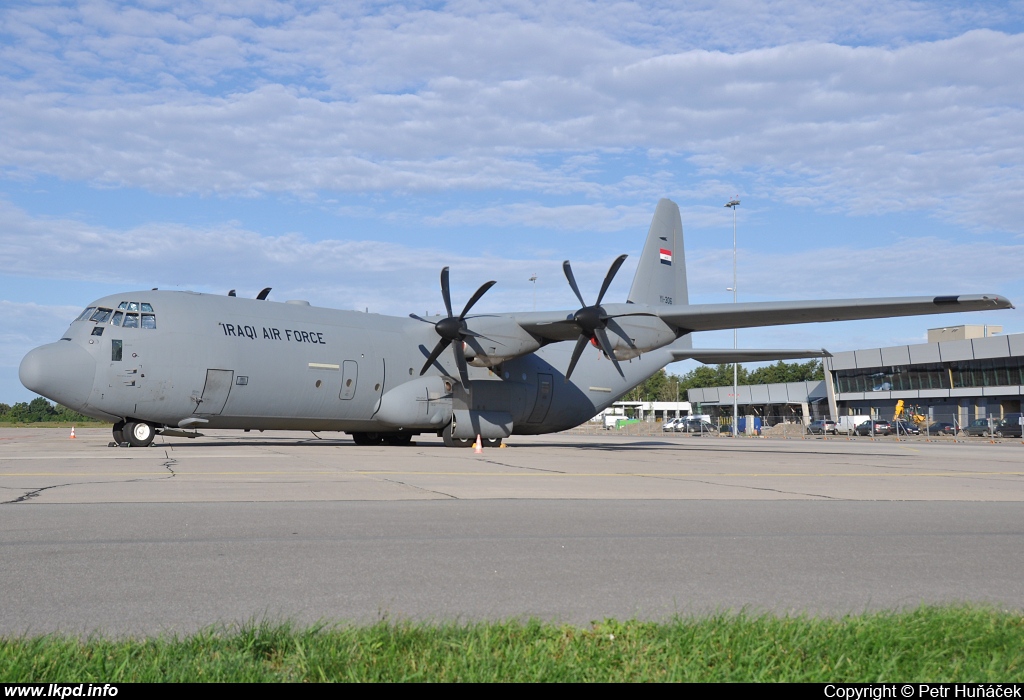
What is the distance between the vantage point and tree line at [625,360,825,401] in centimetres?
13125

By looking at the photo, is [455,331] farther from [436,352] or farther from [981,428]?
[981,428]

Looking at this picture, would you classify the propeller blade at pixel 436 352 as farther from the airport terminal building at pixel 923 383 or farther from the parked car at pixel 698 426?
the parked car at pixel 698 426

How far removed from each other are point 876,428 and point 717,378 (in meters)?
91.1

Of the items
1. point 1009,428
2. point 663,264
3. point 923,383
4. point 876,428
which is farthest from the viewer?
point 923,383

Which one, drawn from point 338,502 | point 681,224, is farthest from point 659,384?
point 338,502

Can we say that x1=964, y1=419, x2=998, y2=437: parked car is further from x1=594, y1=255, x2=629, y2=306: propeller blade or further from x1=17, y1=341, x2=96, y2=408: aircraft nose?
x1=17, y1=341, x2=96, y2=408: aircraft nose

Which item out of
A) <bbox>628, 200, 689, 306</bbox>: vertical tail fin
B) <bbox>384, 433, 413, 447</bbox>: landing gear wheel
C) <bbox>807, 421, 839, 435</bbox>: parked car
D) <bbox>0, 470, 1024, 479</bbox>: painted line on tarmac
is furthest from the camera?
<bbox>807, 421, 839, 435</bbox>: parked car

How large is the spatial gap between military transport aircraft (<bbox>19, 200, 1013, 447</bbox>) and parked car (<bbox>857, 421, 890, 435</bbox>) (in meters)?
37.6

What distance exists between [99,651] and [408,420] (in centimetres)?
2240

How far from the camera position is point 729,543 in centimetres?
763

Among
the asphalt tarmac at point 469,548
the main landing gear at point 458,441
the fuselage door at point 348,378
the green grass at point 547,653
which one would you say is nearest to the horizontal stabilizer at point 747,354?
the main landing gear at point 458,441

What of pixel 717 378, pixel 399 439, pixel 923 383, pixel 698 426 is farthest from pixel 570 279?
pixel 717 378

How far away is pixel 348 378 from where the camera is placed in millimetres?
24812

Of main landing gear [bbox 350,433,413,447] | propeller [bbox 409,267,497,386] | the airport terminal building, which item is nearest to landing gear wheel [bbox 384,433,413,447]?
main landing gear [bbox 350,433,413,447]
